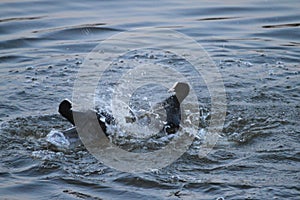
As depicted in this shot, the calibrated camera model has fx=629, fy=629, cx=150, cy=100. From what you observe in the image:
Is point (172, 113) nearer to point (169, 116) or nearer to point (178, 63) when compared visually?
point (169, 116)

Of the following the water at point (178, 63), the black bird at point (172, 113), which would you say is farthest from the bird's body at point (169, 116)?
the water at point (178, 63)

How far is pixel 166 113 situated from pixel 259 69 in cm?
208

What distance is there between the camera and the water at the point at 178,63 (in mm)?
4016

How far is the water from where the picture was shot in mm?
4016

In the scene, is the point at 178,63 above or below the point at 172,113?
above

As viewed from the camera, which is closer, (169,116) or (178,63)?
(169,116)

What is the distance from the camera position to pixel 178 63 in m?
6.93

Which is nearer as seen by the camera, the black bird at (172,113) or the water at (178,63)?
the water at (178,63)

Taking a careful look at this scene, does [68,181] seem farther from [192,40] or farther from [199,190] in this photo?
[192,40]

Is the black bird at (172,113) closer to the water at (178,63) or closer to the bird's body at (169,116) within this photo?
the bird's body at (169,116)

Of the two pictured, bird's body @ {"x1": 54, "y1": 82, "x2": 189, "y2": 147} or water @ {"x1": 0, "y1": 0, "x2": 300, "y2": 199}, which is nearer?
water @ {"x1": 0, "y1": 0, "x2": 300, "y2": 199}

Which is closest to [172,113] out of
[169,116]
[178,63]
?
[169,116]

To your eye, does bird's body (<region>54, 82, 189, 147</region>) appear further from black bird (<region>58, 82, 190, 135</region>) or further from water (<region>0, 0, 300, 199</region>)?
water (<region>0, 0, 300, 199</region>)

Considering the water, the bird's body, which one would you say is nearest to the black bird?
the bird's body
